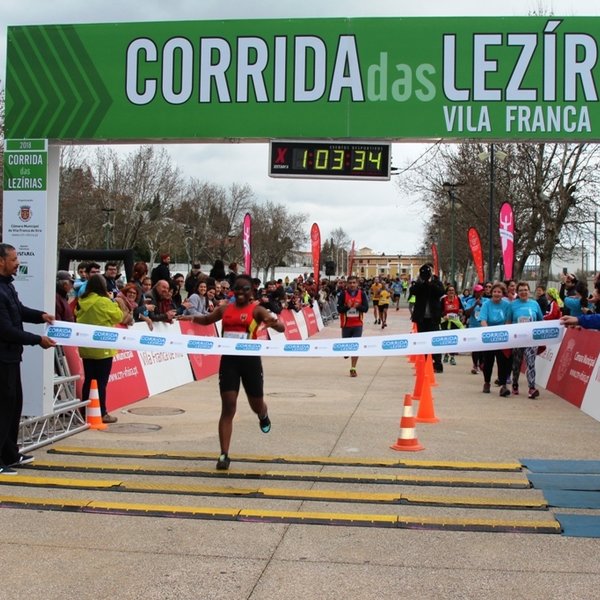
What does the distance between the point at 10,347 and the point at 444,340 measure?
4.18m

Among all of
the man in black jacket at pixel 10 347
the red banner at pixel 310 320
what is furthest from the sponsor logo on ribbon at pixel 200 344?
the red banner at pixel 310 320

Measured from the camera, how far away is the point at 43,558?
4.95m

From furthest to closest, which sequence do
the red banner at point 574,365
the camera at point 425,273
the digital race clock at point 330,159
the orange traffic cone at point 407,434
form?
the camera at point 425,273
the red banner at point 574,365
the digital race clock at point 330,159
the orange traffic cone at point 407,434

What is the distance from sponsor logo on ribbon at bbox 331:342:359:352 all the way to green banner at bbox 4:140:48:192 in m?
3.80

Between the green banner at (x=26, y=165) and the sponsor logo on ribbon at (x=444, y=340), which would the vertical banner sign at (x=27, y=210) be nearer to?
the green banner at (x=26, y=165)

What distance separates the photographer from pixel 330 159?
29.8 ft

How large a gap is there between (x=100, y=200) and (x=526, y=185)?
27.1m

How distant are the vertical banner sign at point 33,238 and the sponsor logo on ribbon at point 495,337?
481 cm

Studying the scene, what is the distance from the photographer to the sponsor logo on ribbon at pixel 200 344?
7680mm

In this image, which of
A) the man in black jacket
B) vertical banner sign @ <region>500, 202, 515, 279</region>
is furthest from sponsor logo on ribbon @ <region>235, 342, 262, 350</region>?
vertical banner sign @ <region>500, 202, 515, 279</region>

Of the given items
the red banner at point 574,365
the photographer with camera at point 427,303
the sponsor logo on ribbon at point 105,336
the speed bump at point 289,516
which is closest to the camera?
the speed bump at point 289,516

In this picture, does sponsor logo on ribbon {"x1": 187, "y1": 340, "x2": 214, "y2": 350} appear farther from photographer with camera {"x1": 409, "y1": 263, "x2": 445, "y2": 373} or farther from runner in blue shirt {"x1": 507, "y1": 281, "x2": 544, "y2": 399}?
photographer with camera {"x1": 409, "y1": 263, "x2": 445, "y2": 373}

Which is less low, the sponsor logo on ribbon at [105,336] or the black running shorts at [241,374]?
the sponsor logo on ribbon at [105,336]

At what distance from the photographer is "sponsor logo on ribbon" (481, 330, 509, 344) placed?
24.3ft
